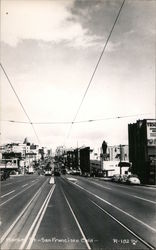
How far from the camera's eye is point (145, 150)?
2379 inches

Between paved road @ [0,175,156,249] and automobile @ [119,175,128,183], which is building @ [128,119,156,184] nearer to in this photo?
automobile @ [119,175,128,183]

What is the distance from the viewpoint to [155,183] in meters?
51.2

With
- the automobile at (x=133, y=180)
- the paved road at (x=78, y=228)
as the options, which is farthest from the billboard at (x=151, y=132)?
the paved road at (x=78, y=228)

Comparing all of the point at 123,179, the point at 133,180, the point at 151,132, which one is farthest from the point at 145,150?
the point at 133,180

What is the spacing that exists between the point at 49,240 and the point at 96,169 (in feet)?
324

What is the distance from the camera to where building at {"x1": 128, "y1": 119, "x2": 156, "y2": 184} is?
56.7 meters

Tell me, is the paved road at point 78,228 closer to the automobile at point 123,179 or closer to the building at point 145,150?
the automobile at point 123,179

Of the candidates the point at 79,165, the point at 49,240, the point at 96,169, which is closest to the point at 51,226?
the point at 49,240

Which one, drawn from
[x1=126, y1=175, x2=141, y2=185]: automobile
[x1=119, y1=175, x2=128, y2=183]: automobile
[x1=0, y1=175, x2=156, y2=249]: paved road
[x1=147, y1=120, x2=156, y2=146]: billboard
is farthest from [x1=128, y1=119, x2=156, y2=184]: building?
[x1=0, y1=175, x2=156, y2=249]: paved road

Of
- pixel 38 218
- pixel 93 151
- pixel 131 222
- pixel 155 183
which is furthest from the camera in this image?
pixel 93 151

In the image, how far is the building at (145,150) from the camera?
56713mm

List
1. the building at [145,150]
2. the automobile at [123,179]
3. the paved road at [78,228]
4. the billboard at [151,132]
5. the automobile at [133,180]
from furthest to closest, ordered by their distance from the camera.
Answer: the billboard at [151,132]
the building at [145,150]
the automobile at [123,179]
the automobile at [133,180]
the paved road at [78,228]

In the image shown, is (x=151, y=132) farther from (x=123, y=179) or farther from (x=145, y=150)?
(x=123, y=179)

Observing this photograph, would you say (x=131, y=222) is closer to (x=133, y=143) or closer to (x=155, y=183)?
(x=155, y=183)
